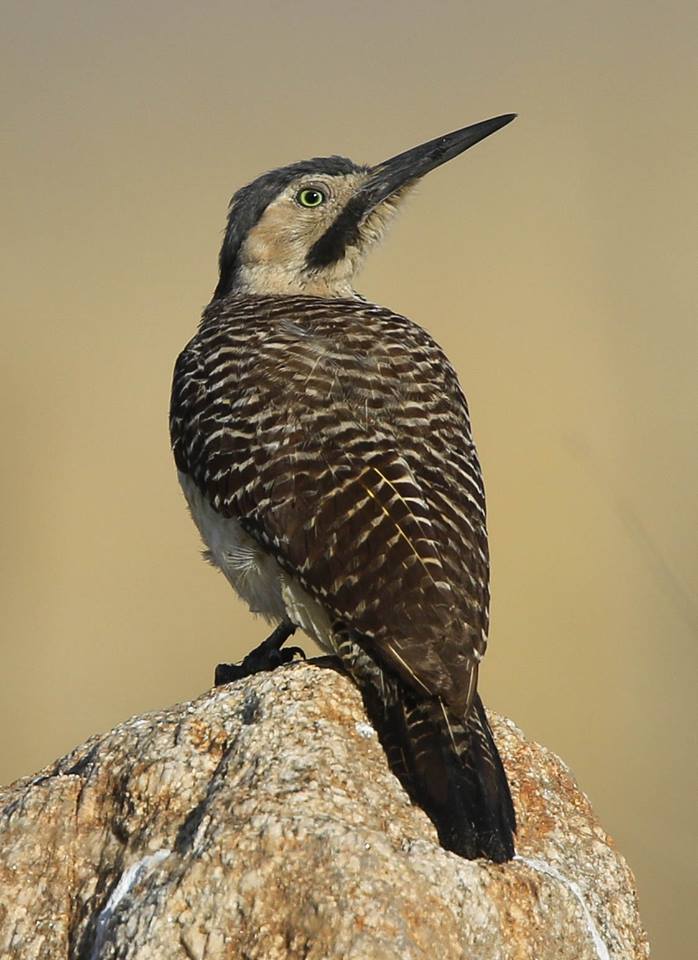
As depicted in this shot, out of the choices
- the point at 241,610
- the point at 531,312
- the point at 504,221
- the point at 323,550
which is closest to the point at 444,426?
the point at 323,550

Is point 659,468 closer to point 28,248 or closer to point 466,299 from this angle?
point 466,299

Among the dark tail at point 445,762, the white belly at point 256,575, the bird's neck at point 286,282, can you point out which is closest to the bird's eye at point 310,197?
the bird's neck at point 286,282

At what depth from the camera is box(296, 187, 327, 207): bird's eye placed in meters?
6.60

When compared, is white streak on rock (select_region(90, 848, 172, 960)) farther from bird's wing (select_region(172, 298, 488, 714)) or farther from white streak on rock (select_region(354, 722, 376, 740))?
bird's wing (select_region(172, 298, 488, 714))

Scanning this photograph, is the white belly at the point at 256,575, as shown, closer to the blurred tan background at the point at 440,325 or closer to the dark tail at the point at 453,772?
the dark tail at the point at 453,772

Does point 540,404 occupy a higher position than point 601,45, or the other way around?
point 601,45

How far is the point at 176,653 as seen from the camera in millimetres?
8711

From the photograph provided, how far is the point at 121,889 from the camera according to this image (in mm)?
3381

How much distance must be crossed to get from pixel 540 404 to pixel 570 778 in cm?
551

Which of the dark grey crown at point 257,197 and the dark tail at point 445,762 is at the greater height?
the dark grey crown at point 257,197

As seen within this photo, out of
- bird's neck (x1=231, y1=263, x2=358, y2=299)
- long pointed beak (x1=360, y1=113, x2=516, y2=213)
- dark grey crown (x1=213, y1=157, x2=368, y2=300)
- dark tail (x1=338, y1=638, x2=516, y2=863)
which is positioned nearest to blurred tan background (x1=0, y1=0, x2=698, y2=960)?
long pointed beak (x1=360, y1=113, x2=516, y2=213)

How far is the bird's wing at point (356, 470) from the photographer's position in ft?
13.5

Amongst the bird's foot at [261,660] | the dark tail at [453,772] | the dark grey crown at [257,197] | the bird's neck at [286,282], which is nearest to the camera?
the dark tail at [453,772]

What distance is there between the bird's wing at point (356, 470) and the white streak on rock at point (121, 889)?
88 cm
